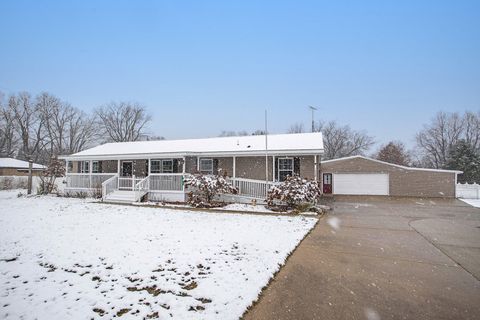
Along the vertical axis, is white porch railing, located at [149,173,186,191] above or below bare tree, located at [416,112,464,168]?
below

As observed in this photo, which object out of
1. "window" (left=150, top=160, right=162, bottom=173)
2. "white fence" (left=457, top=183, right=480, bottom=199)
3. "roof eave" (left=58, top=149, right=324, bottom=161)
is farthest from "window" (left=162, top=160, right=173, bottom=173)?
"white fence" (left=457, top=183, right=480, bottom=199)

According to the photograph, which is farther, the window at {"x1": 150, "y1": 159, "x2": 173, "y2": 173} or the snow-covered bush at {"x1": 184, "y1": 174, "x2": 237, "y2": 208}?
the window at {"x1": 150, "y1": 159, "x2": 173, "y2": 173}

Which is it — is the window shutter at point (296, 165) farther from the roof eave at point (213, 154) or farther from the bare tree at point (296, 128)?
the bare tree at point (296, 128)

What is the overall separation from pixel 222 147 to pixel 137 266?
1302 centimetres

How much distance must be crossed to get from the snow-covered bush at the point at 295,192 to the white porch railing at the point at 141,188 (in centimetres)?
736

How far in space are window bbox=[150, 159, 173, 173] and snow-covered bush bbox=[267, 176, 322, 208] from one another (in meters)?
7.81

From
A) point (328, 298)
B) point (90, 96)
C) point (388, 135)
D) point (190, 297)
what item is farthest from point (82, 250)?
point (388, 135)

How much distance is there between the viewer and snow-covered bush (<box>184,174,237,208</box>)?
13.4 metres

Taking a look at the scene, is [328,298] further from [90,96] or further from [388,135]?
[388,135]

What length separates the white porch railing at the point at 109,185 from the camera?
601 inches

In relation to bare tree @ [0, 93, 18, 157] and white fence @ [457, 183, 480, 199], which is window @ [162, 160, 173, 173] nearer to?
white fence @ [457, 183, 480, 199]

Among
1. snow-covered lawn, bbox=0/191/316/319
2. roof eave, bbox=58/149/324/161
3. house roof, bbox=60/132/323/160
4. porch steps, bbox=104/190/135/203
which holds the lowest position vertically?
snow-covered lawn, bbox=0/191/316/319

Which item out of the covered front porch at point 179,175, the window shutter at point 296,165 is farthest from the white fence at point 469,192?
the window shutter at point 296,165

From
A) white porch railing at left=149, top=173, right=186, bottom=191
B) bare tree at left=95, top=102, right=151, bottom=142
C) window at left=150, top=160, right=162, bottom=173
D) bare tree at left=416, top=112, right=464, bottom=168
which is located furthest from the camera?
bare tree at left=95, top=102, right=151, bottom=142
